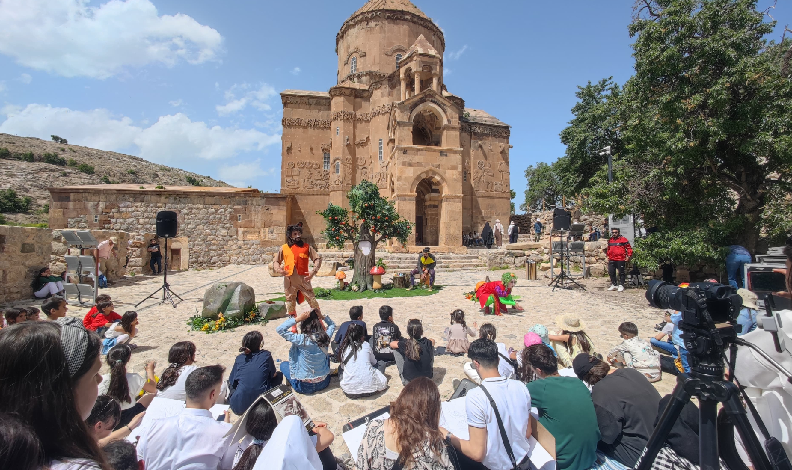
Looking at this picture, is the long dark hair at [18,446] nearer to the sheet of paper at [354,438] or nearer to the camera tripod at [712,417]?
the sheet of paper at [354,438]

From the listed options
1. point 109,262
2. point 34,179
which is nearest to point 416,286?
point 109,262

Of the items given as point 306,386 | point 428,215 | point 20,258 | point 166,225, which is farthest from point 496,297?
point 428,215

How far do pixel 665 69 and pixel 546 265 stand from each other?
814 cm

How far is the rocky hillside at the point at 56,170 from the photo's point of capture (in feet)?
121

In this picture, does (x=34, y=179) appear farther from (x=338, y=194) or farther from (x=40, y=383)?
(x=40, y=383)

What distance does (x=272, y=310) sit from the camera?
8195 mm

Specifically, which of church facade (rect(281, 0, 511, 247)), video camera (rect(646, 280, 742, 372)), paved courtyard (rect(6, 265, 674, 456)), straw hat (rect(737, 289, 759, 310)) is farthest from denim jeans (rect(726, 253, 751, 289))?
church facade (rect(281, 0, 511, 247))

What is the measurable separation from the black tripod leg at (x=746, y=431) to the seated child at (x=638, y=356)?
256cm

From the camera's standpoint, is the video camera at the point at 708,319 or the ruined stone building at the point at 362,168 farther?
the ruined stone building at the point at 362,168

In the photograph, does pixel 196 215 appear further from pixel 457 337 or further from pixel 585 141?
pixel 585 141

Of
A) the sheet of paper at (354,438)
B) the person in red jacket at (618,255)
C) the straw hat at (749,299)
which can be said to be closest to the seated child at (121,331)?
the sheet of paper at (354,438)

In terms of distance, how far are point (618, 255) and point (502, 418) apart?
32.9 feet

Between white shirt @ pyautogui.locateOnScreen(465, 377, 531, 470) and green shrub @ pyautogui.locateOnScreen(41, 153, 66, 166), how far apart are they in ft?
201

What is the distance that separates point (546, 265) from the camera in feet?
50.0
